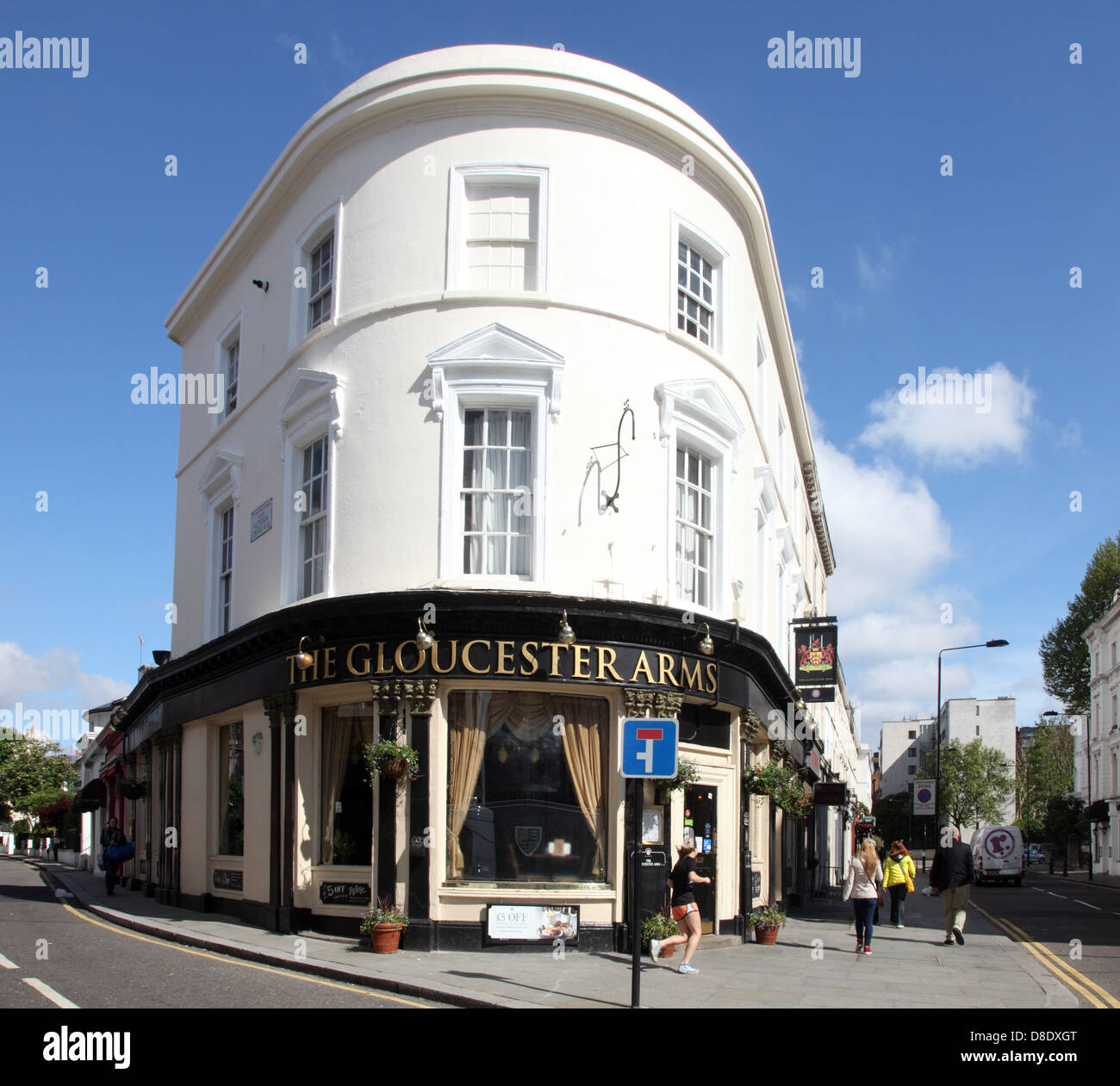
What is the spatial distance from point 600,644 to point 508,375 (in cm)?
392

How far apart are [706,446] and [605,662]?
13.9 ft

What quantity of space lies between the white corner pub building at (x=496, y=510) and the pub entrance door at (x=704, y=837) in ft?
0.16

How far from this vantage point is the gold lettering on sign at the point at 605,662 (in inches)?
593

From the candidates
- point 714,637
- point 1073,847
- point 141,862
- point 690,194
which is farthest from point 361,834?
point 1073,847

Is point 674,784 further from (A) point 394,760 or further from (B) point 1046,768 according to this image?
(B) point 1046,768

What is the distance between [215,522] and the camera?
22.3 metres

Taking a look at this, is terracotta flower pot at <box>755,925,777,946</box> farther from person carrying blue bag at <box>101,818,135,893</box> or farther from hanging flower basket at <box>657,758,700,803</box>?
person carrying blue bag at <box>101,818,135,893</box>

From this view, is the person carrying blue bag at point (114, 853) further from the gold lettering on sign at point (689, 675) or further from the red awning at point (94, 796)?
the gold lettering on sign at point (689, 675)

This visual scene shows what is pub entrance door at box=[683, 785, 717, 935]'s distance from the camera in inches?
665

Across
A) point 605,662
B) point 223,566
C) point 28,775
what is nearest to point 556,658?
point 605,662

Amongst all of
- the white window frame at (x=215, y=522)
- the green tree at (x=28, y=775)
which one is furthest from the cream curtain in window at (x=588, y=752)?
the green tree at (x=28, y=775)

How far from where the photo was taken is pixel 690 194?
58.4 ft

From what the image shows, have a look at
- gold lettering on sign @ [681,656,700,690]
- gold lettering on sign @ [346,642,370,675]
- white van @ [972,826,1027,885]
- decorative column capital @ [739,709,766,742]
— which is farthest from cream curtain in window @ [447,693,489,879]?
white van @ [972,826,1027,885]
